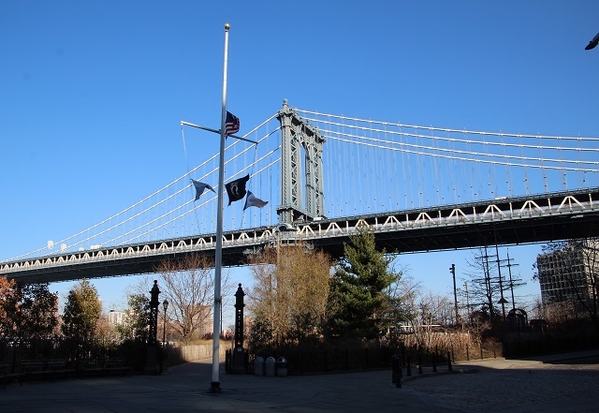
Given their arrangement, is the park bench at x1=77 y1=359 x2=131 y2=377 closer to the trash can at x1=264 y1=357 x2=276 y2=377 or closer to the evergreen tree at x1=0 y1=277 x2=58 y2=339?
the trash can at x1=264 y1=357 x2=276 y2=377

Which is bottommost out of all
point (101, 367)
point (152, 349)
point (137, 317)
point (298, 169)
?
point (101, 367)

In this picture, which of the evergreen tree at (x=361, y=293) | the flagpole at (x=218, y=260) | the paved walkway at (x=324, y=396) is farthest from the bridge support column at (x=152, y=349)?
the evergreen tree at (x=361, y=293)

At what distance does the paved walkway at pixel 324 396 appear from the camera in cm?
1269

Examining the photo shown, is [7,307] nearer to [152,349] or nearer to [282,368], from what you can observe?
[152,349]

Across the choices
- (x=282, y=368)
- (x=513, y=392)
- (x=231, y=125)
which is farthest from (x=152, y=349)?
(x=513, y=392)

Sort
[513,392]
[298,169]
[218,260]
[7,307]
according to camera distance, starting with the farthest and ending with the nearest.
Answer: [298,169]
[7,307]
[218,260]
[513,392]

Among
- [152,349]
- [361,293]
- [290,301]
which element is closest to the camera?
[152,349]

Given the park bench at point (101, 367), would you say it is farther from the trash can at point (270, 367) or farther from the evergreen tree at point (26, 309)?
the evergreen tree at point (26, 309)

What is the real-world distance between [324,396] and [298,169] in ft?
156

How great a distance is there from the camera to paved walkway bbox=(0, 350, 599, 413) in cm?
1269

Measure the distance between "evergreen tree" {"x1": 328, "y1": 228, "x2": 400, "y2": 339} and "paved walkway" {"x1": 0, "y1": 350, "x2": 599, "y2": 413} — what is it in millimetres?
13804

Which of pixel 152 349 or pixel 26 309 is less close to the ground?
pixel 26 309

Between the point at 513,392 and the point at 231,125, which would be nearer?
the point at 513,392

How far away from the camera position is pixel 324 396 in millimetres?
15781
